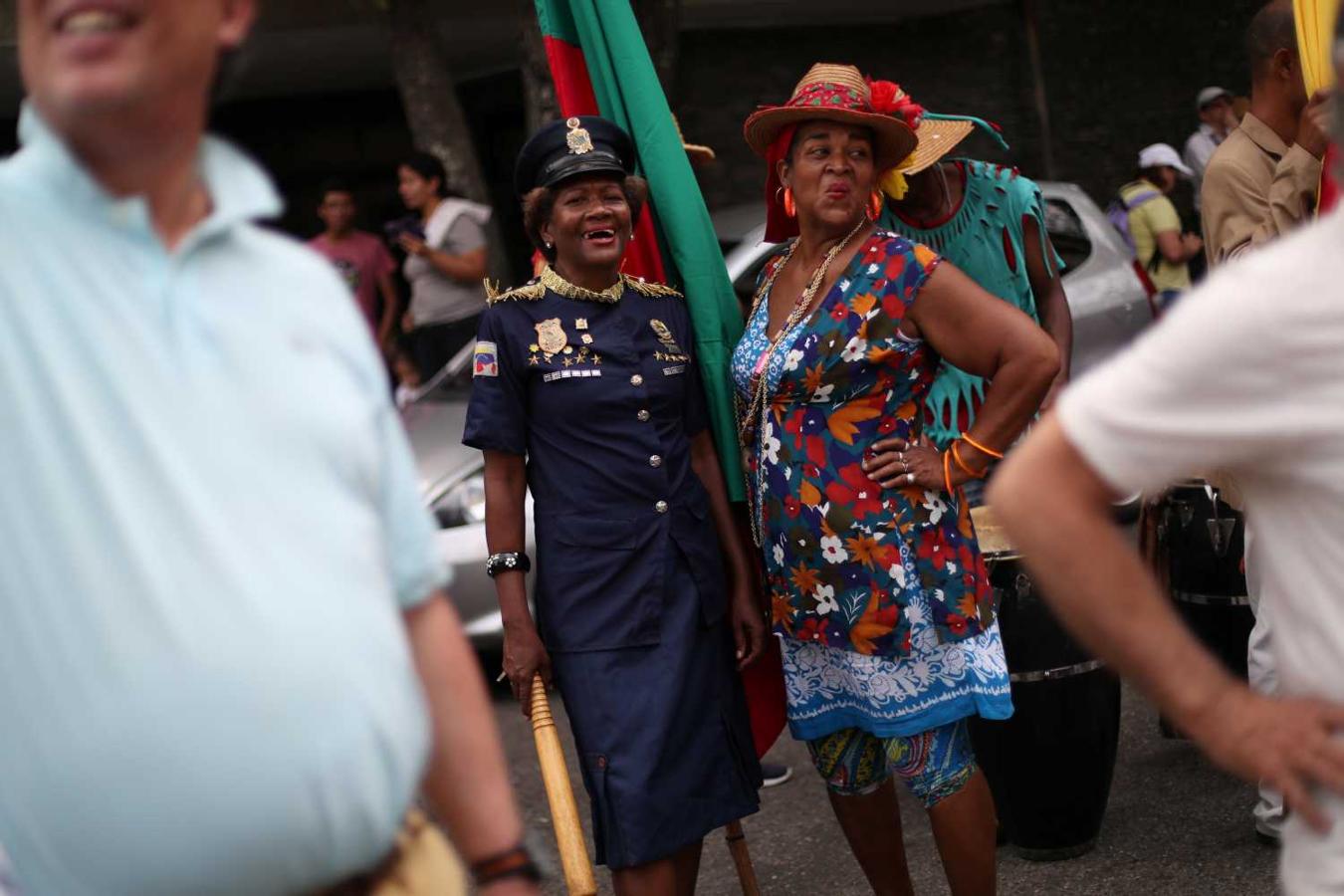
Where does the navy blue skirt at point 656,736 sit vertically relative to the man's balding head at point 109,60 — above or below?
below

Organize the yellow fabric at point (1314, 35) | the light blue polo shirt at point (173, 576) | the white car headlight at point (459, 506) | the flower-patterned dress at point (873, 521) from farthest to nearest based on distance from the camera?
A: 1. the white car headlight at point (459, 506)
2. the yellow fabric at point (1314, 35)
3. the flower-patterned dress at point (873, 521)
4. the light blue polo shirt at point (173, 576)

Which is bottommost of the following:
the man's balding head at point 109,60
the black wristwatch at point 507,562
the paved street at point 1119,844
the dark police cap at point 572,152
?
the paved street at point 1119,844

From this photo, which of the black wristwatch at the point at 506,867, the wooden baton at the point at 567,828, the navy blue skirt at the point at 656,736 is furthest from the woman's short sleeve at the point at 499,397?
the black wristwatch at the point at 506,867

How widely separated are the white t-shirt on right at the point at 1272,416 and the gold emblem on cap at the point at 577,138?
7.26 feet

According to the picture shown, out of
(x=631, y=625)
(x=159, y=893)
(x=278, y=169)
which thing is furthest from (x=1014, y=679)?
(x=278, y=169)

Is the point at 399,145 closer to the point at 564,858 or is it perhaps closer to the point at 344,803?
the point at 564,858

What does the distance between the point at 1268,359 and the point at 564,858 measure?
6.61 feet

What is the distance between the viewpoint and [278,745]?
1.63 metres

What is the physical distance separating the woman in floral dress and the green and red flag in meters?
0.13

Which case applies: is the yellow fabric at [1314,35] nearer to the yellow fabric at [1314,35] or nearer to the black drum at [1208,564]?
the yellow fabric at [1314,35]

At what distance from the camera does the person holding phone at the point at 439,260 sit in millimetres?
8930

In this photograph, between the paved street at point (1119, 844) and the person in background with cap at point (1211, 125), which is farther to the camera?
the person in background with cap at point (1211, 125)

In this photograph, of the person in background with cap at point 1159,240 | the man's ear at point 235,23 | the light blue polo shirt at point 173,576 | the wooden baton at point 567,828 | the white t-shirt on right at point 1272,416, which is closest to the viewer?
the light blue polo shirt at point 173,576

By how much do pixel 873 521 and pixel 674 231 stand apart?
89cm
